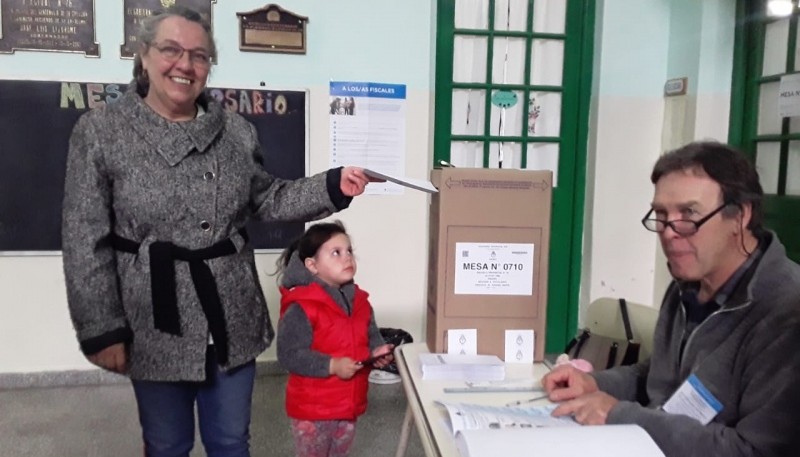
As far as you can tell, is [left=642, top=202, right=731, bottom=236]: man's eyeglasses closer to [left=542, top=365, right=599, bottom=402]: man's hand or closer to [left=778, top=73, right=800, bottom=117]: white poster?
[left=542, top=365, right=599, bottom=402]: man's hand

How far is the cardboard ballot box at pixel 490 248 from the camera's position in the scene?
1.50m

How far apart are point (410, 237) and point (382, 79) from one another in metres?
0.83

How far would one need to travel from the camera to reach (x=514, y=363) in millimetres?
1551

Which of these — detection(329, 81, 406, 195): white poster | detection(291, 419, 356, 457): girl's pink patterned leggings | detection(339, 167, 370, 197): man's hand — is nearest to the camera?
detection(339, 167, 370, 197): man's hand

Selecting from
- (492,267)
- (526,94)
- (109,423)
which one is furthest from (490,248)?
(526,94)

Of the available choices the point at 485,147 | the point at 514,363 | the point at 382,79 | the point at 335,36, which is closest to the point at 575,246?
the point at 485,147

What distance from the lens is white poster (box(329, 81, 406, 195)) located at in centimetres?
320

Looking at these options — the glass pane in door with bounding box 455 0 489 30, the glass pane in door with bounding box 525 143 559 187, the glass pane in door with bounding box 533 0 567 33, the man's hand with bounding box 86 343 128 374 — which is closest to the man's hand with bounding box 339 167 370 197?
the man's hand with bounding box 86 343 128 374

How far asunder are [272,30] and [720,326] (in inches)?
102

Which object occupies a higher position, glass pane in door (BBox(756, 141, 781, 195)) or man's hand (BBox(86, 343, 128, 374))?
glass pane in door (BBox(756, 141, 781, 195))

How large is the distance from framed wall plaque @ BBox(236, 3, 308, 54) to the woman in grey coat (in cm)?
166

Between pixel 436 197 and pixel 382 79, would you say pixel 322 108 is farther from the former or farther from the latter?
pixel 436 197

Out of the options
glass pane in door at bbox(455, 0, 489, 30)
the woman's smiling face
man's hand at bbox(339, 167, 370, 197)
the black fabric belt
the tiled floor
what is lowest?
the tiled floor

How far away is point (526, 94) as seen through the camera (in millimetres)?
3479
